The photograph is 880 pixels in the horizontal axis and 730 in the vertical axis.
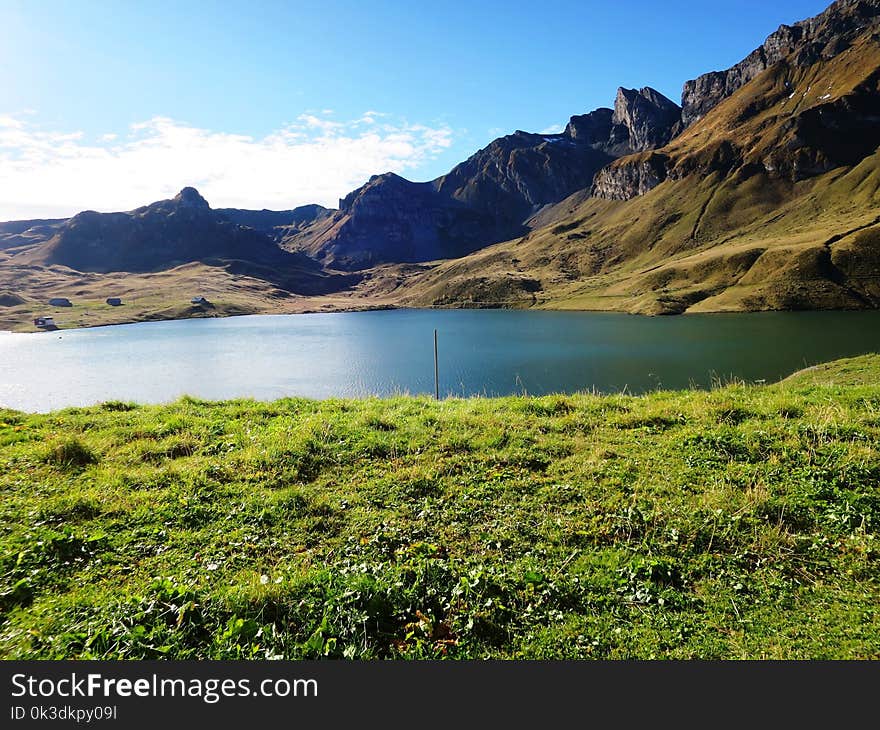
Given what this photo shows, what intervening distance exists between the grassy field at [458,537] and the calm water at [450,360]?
25188 mm

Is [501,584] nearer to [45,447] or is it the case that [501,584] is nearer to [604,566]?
[604,566]

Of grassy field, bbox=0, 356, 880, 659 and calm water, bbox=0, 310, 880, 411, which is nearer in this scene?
grassy field, bbox=0, 356, 880, 659

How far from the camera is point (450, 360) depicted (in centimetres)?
6694

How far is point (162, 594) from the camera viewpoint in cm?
627

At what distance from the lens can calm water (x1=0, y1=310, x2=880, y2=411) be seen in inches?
2002

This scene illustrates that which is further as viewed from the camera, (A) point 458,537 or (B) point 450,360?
(B) point 450,360

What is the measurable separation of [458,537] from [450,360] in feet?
194

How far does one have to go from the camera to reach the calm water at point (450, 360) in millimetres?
50844

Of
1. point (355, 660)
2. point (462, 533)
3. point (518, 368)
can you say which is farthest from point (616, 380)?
point (355, 660)

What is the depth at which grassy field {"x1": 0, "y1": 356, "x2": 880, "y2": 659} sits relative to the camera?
223 inches

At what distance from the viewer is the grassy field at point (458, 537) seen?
565cm

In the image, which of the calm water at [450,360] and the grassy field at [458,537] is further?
the calm water at [450,360]

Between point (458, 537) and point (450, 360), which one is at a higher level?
point (458, 537)

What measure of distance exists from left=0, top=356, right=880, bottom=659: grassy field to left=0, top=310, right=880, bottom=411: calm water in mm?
25188
